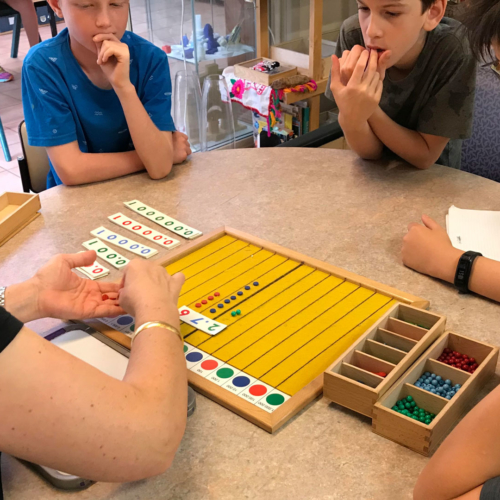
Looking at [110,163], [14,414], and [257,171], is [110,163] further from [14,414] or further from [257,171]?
[14,414]

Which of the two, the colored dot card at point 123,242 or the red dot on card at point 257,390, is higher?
the red dot on card at point 257,390

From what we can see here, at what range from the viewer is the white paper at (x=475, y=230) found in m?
1.27

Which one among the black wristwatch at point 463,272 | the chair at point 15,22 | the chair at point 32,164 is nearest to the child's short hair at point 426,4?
the black wristwatch at point 463,272

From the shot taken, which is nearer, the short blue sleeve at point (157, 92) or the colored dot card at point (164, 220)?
the colored dot card at point (164, 220)

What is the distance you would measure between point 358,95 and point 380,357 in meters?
0.80

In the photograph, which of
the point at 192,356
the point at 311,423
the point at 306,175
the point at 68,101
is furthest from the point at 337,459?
the point at 68,101

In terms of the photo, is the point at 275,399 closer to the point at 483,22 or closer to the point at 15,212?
the point at 483,22

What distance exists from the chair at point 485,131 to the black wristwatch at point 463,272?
94 centimetres

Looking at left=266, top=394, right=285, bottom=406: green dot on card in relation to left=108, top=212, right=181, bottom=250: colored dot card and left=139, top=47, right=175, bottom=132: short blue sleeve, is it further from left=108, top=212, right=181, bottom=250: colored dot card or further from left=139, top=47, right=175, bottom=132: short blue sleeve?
left=139, top=47, right=175, bottom=132: short blue sleeve

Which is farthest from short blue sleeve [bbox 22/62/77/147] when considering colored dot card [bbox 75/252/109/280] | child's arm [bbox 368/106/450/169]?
child's arm [bbox 368/106/450/169]

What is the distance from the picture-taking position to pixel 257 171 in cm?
170

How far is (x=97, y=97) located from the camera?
5.45 ft

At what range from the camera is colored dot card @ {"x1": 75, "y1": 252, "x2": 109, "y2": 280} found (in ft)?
4.06

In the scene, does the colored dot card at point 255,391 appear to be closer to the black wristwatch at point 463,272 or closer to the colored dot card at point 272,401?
the colored dot card at point 272,401
